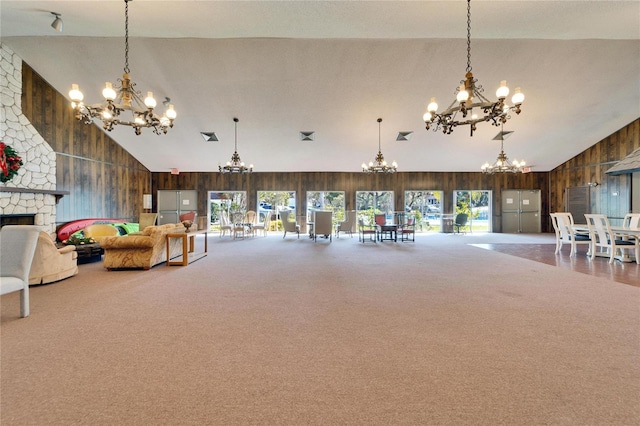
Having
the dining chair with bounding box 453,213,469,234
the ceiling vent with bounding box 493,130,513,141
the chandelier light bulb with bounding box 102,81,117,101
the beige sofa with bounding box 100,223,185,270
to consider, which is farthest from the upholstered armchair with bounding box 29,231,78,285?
the dining chair with bounding box 453,213,469,234

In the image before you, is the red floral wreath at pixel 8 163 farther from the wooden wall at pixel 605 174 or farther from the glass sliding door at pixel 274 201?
the wooden wall at pixel 605 174

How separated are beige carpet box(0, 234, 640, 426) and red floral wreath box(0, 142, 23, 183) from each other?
344 cm

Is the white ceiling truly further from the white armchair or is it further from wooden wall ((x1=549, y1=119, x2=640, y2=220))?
the white armchair

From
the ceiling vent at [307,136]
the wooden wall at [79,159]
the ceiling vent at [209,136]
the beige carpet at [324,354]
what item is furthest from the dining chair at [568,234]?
the wooden wall at [79,159]

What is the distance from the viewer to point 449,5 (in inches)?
138

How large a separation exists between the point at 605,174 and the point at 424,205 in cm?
611

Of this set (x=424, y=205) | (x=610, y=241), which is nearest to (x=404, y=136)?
(x=424, y=205)

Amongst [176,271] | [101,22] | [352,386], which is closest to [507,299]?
[352,386]

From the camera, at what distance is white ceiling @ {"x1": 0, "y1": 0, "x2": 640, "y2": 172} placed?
3.76 metres

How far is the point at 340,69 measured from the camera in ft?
20.5

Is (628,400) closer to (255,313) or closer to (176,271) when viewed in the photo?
(255,313)

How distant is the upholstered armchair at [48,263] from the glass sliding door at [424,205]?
1123cm

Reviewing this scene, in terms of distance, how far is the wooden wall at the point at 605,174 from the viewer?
28.2 ft

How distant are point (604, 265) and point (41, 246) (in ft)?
31.2
